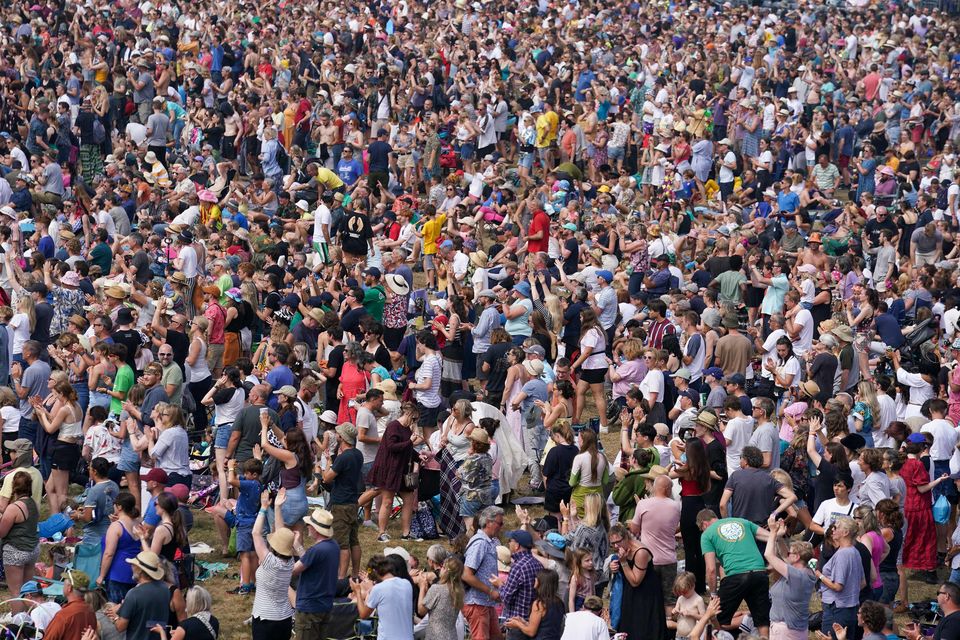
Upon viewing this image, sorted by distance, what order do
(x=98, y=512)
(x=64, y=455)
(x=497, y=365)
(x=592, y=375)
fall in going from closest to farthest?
(x=98, y=512), (x=64, y=455), (x=497, y=365), (x=592, y=375)

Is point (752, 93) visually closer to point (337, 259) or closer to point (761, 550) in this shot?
point (337, 259)

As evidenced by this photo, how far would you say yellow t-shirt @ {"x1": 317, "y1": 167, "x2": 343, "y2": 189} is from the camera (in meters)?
20.8

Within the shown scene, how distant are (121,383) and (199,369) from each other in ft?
4.10

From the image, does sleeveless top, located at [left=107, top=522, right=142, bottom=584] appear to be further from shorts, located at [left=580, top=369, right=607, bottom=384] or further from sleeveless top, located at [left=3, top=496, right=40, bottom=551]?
shorts, located at [left=580, top=369, right=607, bottom=384]

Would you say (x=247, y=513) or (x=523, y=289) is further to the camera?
(x=523, y=289)

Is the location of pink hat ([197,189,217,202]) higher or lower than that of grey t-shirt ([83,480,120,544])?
higher

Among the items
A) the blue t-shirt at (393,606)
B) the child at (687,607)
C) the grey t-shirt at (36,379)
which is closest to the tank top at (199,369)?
the grey t-shirt at (36,379)

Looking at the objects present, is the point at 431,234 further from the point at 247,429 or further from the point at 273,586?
the point at 273,586

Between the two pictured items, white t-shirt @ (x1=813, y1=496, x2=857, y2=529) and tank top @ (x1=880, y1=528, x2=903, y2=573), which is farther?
white t-shirt @ (x1=813, y1=496, x2=857, y2=529)

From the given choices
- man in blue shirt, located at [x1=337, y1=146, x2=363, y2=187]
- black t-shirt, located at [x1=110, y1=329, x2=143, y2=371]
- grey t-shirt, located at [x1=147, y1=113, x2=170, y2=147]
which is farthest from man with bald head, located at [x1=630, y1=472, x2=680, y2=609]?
grey t-shirt, located at [x1=147, y1=113, x2=170, y2=147]

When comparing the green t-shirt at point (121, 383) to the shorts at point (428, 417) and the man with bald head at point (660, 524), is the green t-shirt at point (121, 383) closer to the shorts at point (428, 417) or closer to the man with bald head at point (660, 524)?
the shorts at point (428, 417)

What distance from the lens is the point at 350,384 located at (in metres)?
13.3

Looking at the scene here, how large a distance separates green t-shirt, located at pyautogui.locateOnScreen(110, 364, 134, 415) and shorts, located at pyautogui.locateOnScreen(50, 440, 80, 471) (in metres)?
0.59

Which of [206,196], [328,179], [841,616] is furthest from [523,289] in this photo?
[328,179]
